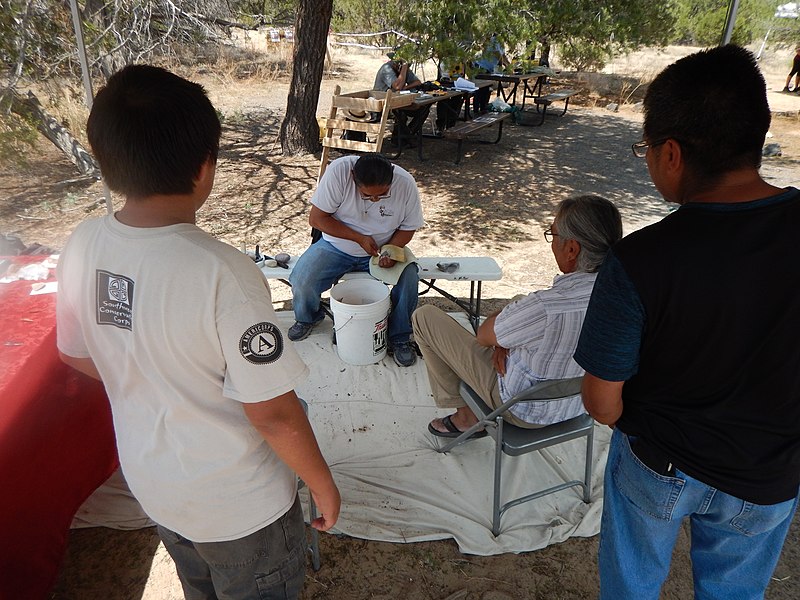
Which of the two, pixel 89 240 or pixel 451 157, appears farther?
pixel 451 157

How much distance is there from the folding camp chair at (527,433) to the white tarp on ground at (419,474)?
91mm

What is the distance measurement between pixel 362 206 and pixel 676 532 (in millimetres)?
2524

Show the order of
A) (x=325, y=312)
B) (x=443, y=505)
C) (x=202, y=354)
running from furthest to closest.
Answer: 1. (x=325, y=312)
2. (x=443, y=505)
3. (x=202, y=354)

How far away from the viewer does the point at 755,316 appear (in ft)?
3.23

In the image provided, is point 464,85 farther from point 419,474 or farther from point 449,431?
point 419,474

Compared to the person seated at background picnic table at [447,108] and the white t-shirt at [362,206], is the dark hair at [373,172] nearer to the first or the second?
the white t-shirt at [362,206]

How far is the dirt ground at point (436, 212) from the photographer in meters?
2.01

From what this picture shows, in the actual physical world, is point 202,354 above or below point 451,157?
above

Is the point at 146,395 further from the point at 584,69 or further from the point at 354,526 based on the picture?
the point at 584,69

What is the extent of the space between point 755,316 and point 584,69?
58.9ft

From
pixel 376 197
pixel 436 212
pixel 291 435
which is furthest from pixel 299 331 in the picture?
pixel 436 212

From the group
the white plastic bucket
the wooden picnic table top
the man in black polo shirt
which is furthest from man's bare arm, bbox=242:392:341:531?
the wooden picnic table top

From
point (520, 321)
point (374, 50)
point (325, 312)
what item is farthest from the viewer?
point (374, 50)

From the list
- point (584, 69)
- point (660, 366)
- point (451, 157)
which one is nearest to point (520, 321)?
point (660, 366)
